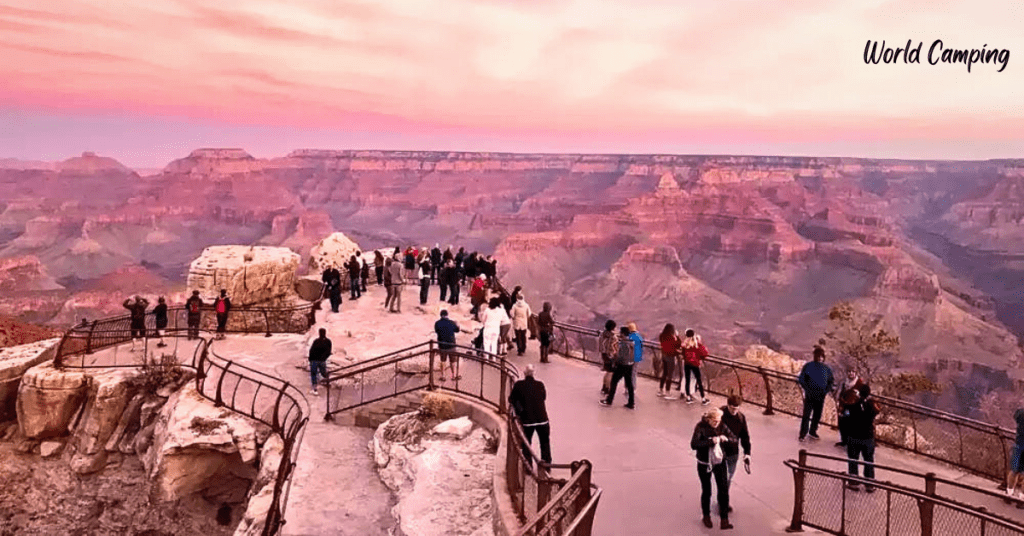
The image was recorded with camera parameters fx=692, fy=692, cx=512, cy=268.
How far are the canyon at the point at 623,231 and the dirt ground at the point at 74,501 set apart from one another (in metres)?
49.5

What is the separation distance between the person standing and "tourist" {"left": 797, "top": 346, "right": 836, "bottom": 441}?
19.5 feet

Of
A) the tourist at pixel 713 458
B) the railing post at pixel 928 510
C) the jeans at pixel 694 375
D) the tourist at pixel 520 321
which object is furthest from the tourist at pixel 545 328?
the railing post at pixel 928 510

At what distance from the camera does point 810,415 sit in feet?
38.3

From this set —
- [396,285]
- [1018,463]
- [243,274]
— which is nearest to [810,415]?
[1018,463]

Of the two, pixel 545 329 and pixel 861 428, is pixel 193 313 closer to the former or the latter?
pixel 545 329

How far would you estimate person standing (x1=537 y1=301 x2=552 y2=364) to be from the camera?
15926 mm

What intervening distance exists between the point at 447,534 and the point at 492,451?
221 centimetres

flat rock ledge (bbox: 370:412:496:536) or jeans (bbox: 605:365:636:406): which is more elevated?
jeans (bbox: 605:365:636:406)

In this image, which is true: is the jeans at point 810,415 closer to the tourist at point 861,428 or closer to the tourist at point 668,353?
the tourist at point 861,428

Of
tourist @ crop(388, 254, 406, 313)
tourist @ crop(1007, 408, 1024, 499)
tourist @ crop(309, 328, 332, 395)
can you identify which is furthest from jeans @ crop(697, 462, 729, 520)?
tourist @ crop(388, 254, 406, 313)

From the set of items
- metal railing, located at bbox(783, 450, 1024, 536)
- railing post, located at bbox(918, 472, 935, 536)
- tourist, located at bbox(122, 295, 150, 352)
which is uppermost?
railing post, located at bbox(918, 472, 935, 536)

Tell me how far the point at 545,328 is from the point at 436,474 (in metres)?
6.06

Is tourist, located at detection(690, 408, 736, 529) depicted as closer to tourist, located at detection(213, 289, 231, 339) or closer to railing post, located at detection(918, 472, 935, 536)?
railing post, located at detection(918, 472, 935, 536)

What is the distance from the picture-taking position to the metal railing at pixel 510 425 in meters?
5.59
